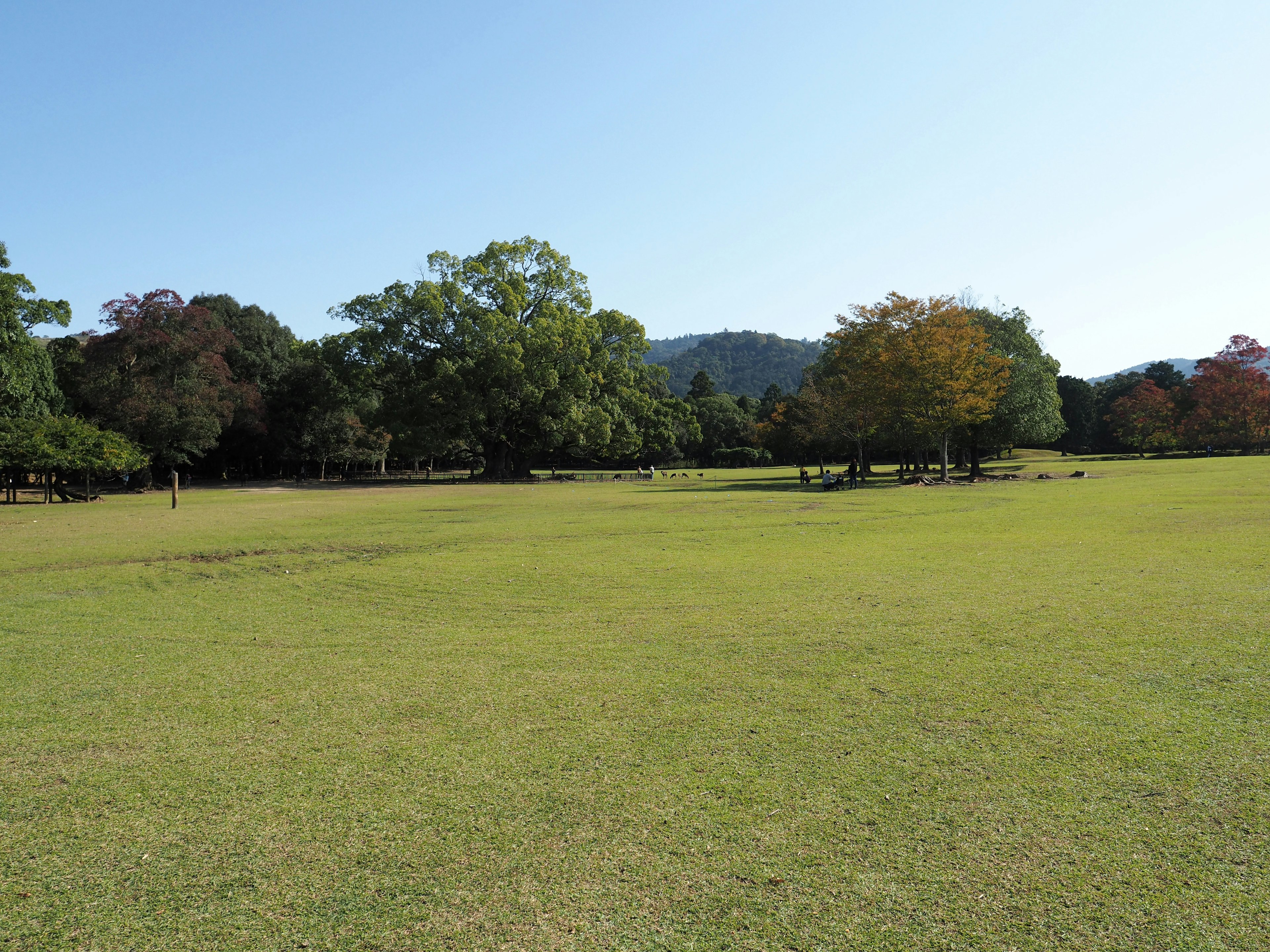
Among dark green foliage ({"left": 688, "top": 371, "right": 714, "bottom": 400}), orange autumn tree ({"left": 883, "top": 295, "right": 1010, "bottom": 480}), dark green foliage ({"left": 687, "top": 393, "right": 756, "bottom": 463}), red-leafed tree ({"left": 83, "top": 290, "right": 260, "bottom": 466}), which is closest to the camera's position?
orange autumn tree ({"left": 883, "top": 295, "right": 1010, "bottom": 480})

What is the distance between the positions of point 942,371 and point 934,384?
29.5 inches

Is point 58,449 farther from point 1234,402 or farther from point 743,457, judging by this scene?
point 1234,402

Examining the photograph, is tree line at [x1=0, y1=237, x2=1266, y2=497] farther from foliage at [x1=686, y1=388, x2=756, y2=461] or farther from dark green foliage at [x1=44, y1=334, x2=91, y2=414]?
foliage at [x1=686, y1=388, x2=756, y2=461]

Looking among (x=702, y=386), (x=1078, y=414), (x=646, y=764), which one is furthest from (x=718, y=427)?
(x=646, y=764)

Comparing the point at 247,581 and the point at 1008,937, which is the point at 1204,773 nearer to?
the point at 1008,937

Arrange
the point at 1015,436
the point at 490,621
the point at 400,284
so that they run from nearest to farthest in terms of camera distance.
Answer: the point at 490,621 → the point at 1015,436 → the point at 400,284

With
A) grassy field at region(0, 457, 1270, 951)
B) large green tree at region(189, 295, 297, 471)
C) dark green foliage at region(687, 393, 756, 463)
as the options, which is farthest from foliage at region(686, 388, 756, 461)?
grassy field at region(0, 457, 1270, 951)

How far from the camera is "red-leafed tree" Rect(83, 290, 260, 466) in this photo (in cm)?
4241

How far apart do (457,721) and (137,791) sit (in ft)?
5.75

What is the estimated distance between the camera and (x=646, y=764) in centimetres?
420

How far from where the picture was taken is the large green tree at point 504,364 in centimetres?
4797

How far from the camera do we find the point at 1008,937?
271 centimetres

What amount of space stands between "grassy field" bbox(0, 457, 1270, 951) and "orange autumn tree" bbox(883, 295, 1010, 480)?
28584 mm

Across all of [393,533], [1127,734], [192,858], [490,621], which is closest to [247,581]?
[490,621]
